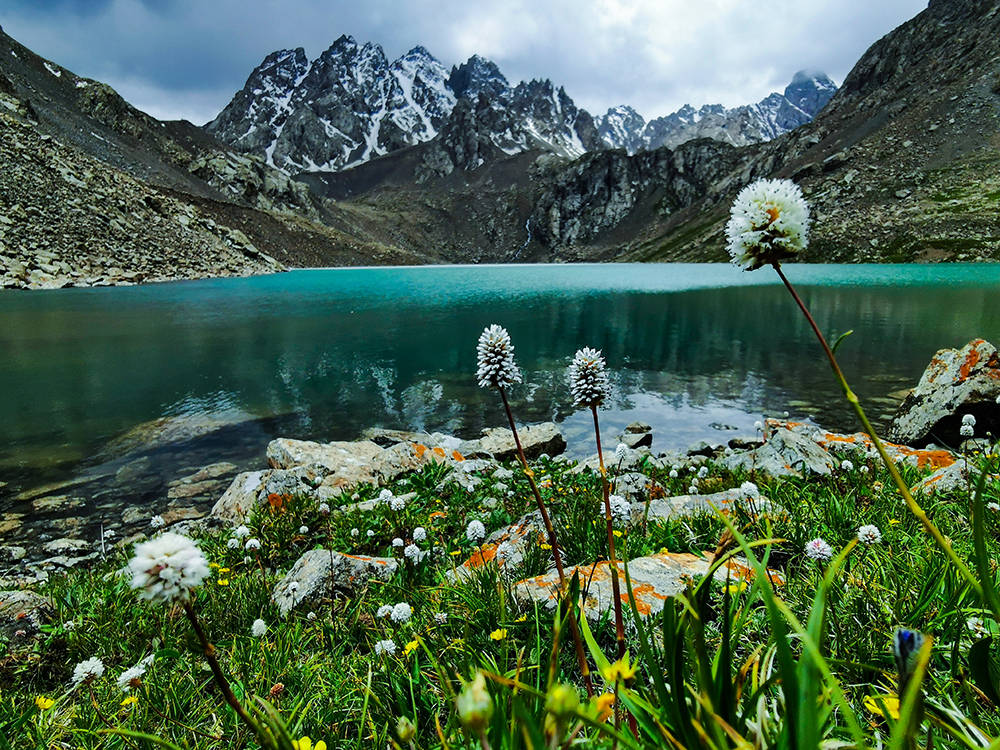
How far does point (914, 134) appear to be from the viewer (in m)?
143

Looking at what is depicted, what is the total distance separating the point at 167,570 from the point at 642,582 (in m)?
3.22

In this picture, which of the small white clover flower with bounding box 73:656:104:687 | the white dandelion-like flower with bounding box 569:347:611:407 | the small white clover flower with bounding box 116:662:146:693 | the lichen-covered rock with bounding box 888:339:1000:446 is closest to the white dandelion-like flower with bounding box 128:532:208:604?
the small white clover flower with bounding box 116:662:146:693

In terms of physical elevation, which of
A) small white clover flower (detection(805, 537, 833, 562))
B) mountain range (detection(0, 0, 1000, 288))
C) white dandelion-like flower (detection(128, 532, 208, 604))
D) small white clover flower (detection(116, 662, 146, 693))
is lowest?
small white clover flower (detection(116, 662, 146, 693))

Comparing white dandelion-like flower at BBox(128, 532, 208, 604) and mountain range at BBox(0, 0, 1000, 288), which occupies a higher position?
mountain range at BBox(0, 0, 1000, 288)

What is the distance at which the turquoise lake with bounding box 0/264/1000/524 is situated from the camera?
54.3ft

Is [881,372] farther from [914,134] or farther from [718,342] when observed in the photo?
[914,134]

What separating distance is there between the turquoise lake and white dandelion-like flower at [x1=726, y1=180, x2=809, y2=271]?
12.5m

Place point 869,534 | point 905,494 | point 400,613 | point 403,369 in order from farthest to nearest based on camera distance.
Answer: point 403,369 → point 869,534 → point 400,613 → point 905,494

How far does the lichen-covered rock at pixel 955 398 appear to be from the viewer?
1166cm

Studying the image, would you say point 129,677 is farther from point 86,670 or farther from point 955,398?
point 955,398

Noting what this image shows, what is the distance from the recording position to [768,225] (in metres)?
2.48

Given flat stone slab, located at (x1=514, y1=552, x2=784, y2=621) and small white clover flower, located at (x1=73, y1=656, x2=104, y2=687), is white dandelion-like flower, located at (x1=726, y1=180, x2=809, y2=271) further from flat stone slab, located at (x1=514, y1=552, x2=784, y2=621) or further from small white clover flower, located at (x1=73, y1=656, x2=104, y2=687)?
small white clover flower, located at (x1=73, y1=656, x2=104, y2=687)

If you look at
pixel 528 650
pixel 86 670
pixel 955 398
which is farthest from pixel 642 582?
pixel 955 398

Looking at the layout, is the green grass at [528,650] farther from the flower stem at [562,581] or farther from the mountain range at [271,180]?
the mountain range at [271,180]
